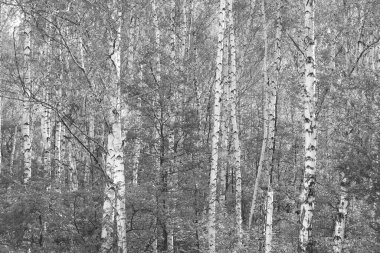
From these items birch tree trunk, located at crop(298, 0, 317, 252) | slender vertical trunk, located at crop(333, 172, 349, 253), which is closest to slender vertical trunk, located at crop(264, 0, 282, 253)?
slender vertical trunk, located at crop(333, 172, 349, 253)

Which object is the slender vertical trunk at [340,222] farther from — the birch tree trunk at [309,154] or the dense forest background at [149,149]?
the birch tree trunk at [309,154]

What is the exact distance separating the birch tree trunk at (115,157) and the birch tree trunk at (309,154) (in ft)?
10.7

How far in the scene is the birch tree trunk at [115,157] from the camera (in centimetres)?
731

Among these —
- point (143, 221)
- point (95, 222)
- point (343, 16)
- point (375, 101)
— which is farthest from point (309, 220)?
point (343, 16)

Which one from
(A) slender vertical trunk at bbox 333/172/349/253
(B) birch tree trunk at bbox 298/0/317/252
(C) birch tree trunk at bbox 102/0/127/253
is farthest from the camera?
(A) slender vertical trunk at bbox 333/172/349/253

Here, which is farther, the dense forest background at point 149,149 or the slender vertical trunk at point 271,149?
the slender vertical trunk at point 271,149

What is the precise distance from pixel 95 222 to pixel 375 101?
6.78m

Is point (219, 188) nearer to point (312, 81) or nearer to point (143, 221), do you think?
point (143, 221)

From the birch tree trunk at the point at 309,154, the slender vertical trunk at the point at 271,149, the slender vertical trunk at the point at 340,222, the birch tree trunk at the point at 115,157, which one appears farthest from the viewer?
the slender vertical trunk at the point at 271,149

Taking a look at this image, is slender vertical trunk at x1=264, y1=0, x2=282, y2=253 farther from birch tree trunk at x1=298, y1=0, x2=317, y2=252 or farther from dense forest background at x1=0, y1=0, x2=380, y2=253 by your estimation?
birch tree trunk at x1=298, y1=0, x2=317, y2=252

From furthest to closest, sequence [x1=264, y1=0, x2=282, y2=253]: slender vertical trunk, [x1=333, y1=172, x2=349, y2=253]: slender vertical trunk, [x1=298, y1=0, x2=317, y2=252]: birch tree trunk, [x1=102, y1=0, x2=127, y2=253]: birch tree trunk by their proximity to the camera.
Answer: [x1=264, y1=0, x2=282, y2=253]: slender vertical trunk < [x1=333, y1=172, x2=349, y2=253]: slender vertical trunk < [x1=298, y1=0, x2=317, y2=252]: birch tree trunk < [x1=102, y1=0, x2=127, y2=253]: birch tree trunk

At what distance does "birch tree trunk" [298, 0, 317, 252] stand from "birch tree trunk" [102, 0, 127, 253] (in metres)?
3.26

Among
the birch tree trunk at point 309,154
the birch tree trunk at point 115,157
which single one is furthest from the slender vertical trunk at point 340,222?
the birch tree trunk at point 115,157

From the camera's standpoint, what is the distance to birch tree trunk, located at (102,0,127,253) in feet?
24.0
